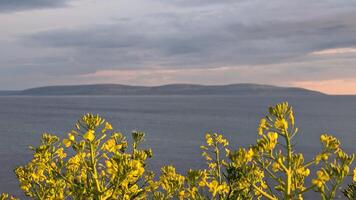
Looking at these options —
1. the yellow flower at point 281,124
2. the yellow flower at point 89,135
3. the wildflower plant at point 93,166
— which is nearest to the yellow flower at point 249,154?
the yellow flower at point 281,124

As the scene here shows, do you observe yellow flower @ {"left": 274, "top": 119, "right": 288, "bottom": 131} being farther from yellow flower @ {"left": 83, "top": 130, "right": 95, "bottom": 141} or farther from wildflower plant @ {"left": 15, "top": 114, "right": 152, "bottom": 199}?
yellow flower @ {"left": 83, "top": 130, "right": 95, "bottom": 141}

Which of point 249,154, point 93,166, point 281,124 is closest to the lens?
point 281,124

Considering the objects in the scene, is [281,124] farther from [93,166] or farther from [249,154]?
[93,166]

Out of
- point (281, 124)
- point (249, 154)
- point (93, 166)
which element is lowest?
point (93, 166)

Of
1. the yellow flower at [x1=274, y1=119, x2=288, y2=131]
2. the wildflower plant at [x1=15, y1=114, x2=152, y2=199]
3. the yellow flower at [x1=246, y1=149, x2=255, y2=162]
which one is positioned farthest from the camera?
the yellow flower at [x1=246, y1=149, x2=255, y2=162]

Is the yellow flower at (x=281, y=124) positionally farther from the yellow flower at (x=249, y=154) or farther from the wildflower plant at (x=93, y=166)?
Result: the wildflower plant at (x=93, y=166)

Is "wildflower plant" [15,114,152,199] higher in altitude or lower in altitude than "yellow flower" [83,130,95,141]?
lower

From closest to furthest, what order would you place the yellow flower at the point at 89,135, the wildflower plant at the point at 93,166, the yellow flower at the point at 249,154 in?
the wildflower plant at the point at 93,166 < the yellow flower at the point at 249,154 < the yellow flower at the point at 89,135

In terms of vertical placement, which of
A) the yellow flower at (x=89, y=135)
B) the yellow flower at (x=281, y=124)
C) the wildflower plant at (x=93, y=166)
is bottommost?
the wildflower plant at (x=93, y=166)

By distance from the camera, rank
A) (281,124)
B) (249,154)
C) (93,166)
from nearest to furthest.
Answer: (281,124), (249,154), (93,166)

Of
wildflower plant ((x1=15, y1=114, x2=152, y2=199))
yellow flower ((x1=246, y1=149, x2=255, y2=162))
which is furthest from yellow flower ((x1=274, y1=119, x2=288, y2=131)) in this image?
wildflower plant ((x1=15, y1=114, x2=152, y2=199))

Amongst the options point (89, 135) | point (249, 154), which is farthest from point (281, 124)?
point (89, 135)

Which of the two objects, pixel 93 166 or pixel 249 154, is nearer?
pixel 249 154

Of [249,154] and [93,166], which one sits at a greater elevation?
[249,154]
